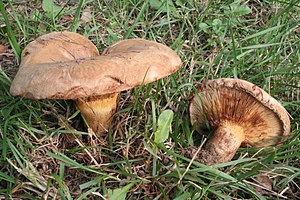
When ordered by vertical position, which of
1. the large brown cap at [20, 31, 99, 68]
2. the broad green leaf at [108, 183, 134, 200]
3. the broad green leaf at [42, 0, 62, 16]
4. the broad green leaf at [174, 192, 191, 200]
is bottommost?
the broad green leaf at [108, 183, 134, 200]

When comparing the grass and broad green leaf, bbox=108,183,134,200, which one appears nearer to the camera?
broad green leaf, bbox=108,183,134,200

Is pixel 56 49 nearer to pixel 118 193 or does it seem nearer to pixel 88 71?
pixel 88 71

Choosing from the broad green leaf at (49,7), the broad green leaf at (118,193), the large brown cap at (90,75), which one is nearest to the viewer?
the large brown cap at (90,75)

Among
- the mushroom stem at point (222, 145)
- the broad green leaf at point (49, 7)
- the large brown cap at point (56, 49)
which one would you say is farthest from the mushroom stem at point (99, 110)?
the broad green leaf at point (49, 7)

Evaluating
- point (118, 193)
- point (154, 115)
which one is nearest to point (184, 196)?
point (118, 193)

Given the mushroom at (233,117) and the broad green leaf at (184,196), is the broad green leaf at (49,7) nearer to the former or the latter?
the mushroom at (233,117)

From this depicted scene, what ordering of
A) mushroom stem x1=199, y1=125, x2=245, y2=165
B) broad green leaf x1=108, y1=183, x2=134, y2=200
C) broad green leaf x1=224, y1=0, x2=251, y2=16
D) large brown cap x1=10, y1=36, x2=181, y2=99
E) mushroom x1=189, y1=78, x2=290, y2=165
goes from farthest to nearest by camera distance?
broad green leaf x1=224, y1=0, x2=251, y2=16, mushroom stem x1=199, y1=125, x2=245, y2=165, mushroom x1=189, y1=78, x2=290, y2=165, broad green leaf x1=108, y1=183, x2=134, y2=200, large brown cap x1=10, y1=36, x2=181, y2=99

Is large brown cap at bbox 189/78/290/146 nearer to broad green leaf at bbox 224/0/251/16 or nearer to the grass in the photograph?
the grass

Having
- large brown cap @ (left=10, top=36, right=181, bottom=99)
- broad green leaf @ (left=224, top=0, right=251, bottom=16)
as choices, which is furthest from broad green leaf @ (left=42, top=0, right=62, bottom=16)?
broad green leaf @ (left=224, top=0, right=251, bottom=16)
